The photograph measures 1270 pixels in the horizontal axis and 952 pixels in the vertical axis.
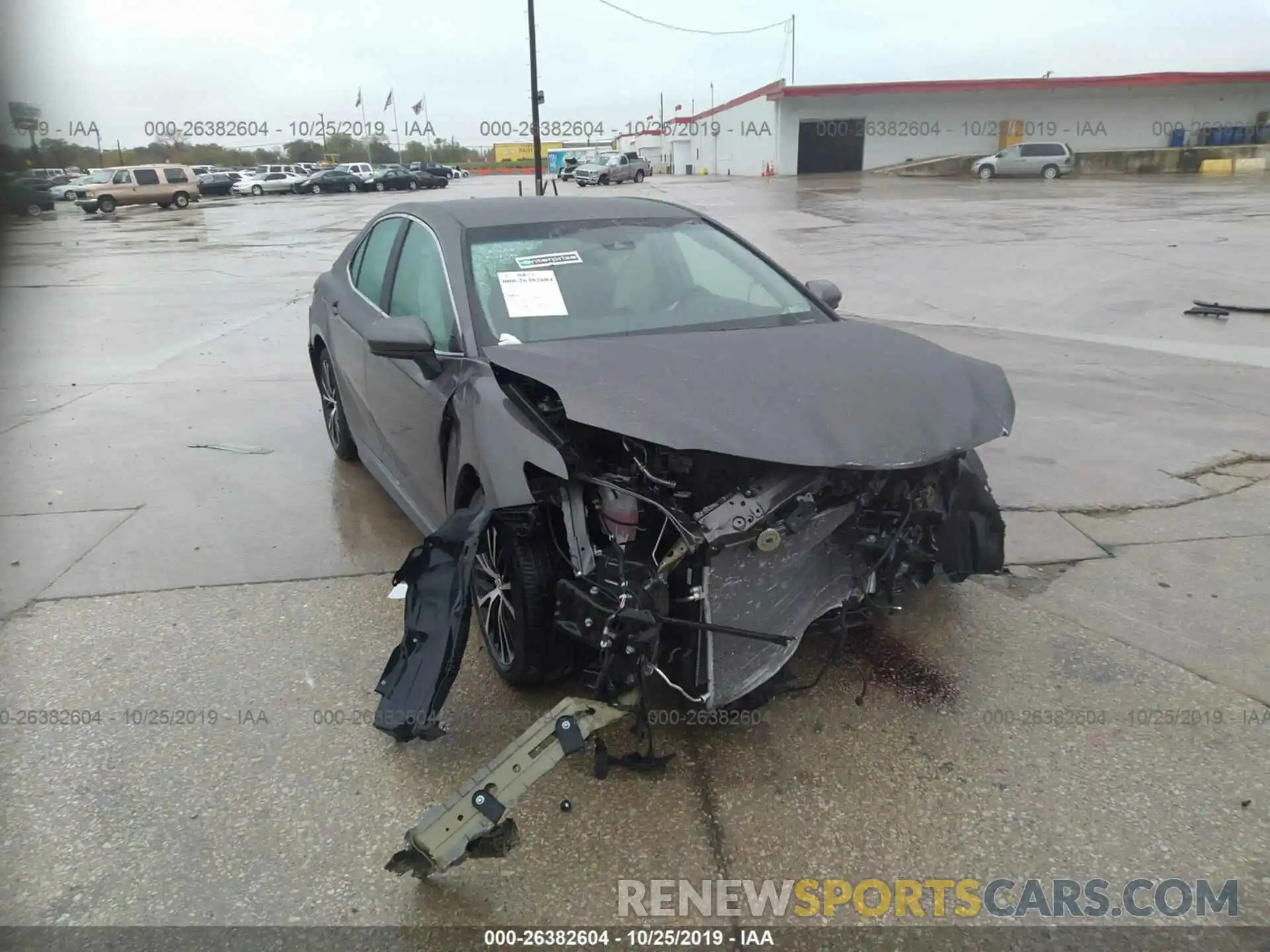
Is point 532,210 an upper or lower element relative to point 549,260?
upper

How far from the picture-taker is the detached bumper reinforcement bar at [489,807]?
7.17 feet

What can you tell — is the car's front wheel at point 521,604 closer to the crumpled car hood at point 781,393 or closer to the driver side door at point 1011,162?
the crumpled car hood at point 781,393

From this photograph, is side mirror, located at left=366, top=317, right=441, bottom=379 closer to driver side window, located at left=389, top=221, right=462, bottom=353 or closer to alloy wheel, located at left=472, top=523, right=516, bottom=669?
driver side window, located at left=389, top=221, right=462, bottom=353

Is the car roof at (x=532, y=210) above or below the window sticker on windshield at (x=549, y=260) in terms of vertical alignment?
above

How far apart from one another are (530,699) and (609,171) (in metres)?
45.0

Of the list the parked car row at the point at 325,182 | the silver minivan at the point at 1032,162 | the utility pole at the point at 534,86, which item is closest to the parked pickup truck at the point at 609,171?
the parked car row at the point at 325,182

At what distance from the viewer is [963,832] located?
7.98ft

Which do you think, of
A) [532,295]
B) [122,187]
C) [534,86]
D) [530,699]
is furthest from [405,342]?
[122,187]

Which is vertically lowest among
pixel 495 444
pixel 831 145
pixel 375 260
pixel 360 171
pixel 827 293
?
pixel 495 444

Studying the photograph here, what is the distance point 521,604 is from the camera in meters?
2.86

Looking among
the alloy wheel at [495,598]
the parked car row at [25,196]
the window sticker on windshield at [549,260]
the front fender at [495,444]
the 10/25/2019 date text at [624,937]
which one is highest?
the parked car row at [25,196]

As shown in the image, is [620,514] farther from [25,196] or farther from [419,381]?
[25,196]

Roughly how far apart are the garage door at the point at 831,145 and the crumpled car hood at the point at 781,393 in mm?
49226

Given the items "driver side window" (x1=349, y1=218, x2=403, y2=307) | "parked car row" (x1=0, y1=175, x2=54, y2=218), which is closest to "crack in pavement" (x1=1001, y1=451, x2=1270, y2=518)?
"driver side window" (x1=349, y1=218, x2=403, y2=307)
